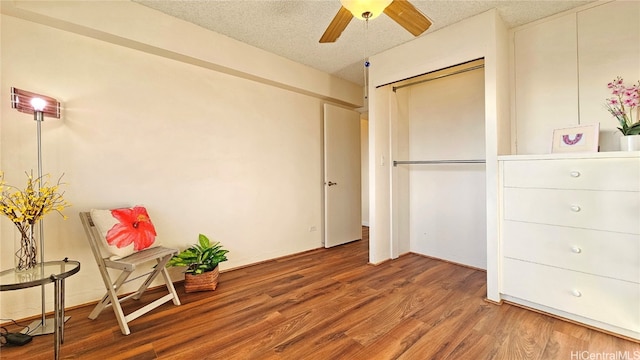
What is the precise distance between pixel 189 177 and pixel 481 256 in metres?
3.30

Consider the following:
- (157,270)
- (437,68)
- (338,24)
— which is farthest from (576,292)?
(157,270)

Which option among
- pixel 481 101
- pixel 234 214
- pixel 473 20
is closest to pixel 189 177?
pixel 234 214

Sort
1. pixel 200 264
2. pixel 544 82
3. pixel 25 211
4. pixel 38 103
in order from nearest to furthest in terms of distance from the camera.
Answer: pixel 25 211
pixel 38 103
pixel 544 82
pixel 200 264

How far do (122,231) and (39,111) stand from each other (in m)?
0.99

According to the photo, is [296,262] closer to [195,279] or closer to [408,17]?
[195,279]

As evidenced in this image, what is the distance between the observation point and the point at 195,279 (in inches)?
94.4

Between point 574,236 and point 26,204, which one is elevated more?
point 26,204

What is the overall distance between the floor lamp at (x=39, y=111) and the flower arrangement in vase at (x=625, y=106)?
4.10 metres

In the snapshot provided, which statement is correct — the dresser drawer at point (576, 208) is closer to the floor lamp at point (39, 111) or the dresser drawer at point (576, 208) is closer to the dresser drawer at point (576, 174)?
the dresser drawer at point (576, 174)

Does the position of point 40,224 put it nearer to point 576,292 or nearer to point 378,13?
point 378,13

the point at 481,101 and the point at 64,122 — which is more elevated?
the point at 481,101

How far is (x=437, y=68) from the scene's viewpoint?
8.50 ft

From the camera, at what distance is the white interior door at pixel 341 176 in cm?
383

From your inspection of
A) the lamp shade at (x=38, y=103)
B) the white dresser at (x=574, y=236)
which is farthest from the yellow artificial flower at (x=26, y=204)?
the white dresser at (x=574, y=236)
